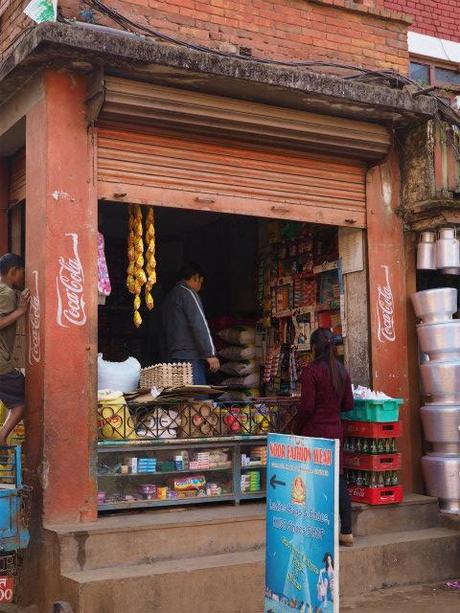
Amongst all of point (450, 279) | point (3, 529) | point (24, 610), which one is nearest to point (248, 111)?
point (450, 279)

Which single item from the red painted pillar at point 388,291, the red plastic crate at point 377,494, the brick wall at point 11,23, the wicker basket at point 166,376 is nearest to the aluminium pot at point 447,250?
the red painted pillar at point 388,291

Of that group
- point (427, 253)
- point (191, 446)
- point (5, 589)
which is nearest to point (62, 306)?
point (191, 446)

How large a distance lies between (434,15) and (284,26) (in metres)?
4.17

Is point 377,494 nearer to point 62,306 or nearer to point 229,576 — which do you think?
point 229,576

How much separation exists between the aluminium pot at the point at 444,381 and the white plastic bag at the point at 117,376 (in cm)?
306

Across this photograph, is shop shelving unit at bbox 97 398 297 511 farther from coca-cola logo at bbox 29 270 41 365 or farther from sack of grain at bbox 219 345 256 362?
sack of grain at bbox 219 345 256 362

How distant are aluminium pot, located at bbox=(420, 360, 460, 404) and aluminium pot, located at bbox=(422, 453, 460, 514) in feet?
1.96

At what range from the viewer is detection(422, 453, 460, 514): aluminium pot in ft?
27.0

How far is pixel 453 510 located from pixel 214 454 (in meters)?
2.57

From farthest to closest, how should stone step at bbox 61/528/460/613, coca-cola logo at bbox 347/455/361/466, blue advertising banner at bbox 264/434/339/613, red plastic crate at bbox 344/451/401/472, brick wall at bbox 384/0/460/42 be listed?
1. brick wall at bbox 384/0/460/42
2. coca-cola logo at bbox 347/455/361/466
3. red plastic crate at bbox 344/451/401/472
4. stone step at bbox 61/528/460/613
5. blue advertising banner at bbox 264/434/339/613

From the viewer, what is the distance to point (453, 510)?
325 inches

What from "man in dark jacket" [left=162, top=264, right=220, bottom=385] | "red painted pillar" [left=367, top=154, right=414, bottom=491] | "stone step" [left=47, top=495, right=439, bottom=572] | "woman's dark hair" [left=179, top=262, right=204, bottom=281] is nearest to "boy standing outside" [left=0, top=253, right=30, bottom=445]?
"stone step" [left=47, top=495, right=439, bottom=572]

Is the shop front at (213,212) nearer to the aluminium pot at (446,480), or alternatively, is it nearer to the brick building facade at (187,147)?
the brick building facade at (187,147)

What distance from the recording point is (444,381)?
831 centimetres
